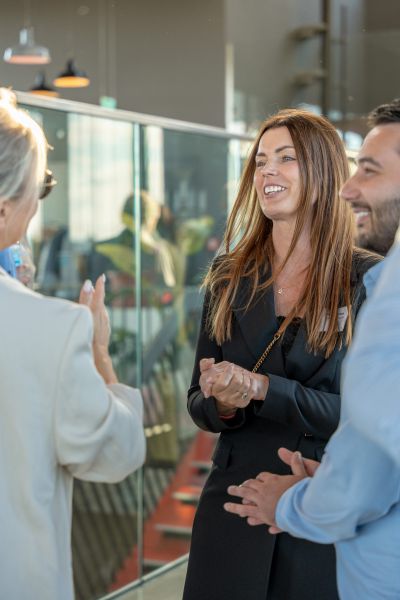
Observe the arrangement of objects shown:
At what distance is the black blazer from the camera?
216cm

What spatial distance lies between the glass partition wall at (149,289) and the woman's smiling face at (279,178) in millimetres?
1778

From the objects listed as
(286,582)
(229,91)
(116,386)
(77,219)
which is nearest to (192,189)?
(77,219)

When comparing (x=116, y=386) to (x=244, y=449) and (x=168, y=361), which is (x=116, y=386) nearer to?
(x=244, y=449)

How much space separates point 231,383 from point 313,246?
503 millimetres

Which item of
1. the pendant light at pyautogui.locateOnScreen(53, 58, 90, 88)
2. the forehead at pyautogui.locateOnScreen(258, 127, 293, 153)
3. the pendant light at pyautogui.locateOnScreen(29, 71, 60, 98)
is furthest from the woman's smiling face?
the pendant light at pyautogui.locateOnScreen(53, 58, 90, 88)

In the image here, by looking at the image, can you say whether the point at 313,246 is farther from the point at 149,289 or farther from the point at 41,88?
the point at 41,88

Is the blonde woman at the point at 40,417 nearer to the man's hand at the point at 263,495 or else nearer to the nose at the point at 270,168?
the man's hand at the point at 263,495

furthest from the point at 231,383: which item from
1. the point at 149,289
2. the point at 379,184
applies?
the point at 149,289

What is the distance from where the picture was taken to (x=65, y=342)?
4.79ft

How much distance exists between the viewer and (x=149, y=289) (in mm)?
5562

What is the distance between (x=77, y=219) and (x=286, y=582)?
227 inches

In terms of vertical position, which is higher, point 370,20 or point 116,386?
point 370,20

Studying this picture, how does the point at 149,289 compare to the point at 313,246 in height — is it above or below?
below

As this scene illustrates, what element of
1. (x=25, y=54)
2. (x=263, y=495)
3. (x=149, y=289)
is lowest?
(x=149, y=289)
